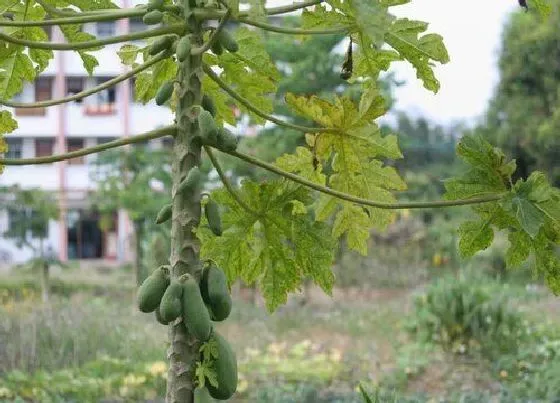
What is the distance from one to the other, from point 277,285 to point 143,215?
1122 centimetres

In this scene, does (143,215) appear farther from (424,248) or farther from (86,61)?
(86,61)

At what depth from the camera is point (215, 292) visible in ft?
4.21

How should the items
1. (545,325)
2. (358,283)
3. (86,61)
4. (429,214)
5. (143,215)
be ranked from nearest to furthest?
(86,61)
(545,325)
(143,215)
(358,283)
(429,214)

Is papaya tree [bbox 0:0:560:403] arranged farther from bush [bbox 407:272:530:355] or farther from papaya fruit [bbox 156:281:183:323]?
bush [bbox 407:272:530:355]

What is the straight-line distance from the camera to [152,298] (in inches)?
50.6

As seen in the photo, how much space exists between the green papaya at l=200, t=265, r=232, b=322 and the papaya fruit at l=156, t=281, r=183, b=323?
0.05 metres

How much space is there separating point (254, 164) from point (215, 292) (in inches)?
7.1

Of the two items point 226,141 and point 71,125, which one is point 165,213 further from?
point 71,125

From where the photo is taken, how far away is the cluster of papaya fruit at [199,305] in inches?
48.8

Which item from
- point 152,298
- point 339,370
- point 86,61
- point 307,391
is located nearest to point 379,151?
point 152,298

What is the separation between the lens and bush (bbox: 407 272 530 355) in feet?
22.7

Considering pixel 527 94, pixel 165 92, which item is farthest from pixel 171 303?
pixel 527 94

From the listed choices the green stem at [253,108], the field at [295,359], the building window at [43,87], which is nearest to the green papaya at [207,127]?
the green stem at [253,108]

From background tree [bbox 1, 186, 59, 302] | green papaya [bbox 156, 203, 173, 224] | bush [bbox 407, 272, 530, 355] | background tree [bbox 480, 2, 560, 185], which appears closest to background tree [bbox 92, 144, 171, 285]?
background tree [bbox 1, 186, 59, 302]
